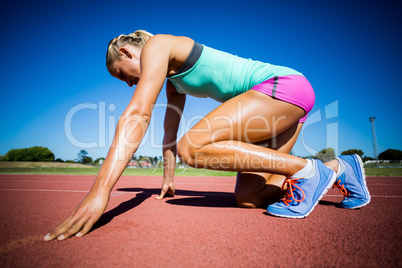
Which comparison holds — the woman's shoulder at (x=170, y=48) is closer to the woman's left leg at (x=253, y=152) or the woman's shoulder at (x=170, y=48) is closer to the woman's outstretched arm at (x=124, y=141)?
the woman's outstretched arm at (x=124, y=141)

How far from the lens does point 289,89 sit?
1872 millimetres

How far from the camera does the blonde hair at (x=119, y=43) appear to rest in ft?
6.70

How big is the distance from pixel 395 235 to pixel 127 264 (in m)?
1.50

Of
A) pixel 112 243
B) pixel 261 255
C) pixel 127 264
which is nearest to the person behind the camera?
pixel 127 264

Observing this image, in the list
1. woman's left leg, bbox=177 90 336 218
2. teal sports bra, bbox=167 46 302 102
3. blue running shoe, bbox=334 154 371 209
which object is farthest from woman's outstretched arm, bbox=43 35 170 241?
blue running shoe, bbox=334 154 371 209

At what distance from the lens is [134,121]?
1443mm

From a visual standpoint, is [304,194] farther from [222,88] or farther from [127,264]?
[127,264]

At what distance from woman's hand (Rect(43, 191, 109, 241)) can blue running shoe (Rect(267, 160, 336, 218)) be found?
132 centimetres

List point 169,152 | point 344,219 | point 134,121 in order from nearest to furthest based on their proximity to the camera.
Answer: point 134,121
point 344,219
point 169,152

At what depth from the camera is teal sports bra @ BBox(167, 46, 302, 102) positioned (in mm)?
1931

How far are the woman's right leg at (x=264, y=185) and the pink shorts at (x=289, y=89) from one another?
0.54m

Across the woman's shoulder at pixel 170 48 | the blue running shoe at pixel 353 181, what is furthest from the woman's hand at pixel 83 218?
the blue running shoe at pixel 353 181

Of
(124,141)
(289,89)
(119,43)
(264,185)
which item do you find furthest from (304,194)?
(119,43)

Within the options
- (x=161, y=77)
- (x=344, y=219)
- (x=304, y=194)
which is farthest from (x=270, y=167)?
(x=161, y=77)
